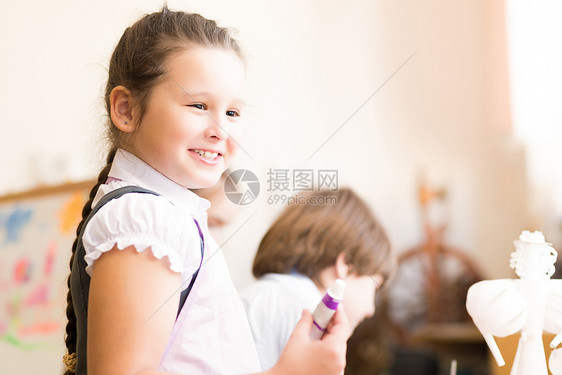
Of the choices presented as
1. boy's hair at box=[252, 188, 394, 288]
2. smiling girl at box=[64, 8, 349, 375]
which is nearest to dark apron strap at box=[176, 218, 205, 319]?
smiling girl at box=[64, 8, 349, 375]

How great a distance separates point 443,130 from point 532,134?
0.33 metres

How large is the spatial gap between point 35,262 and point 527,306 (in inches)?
24.4

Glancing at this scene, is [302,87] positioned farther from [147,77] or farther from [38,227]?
[38,227]

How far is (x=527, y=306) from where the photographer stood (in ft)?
1.78

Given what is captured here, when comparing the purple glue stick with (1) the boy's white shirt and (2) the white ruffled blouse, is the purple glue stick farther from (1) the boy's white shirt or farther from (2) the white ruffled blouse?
(1) the boy's white shirt

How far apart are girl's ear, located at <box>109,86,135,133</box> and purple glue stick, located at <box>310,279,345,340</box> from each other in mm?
190

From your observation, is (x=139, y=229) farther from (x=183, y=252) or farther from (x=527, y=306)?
(x=527, y=306)

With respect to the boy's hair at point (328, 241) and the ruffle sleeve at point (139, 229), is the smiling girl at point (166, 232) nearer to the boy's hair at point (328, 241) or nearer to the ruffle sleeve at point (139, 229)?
the ruffle sleeve at point (139, 229)

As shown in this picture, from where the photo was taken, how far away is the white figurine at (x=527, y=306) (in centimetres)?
53

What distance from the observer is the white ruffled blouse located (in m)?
0.43

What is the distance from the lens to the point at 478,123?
267 cm

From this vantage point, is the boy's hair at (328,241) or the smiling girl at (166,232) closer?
the smiling girl at (166,232)

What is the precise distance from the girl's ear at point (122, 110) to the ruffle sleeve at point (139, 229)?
0.07m

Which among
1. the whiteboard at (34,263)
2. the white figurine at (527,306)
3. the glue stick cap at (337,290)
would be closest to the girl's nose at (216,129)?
the glue stick cap at (337,290)
